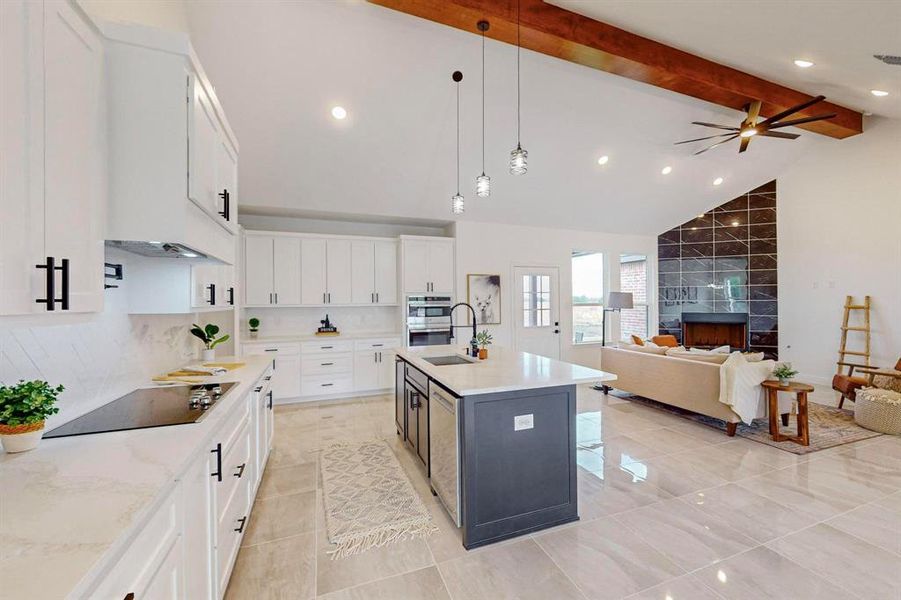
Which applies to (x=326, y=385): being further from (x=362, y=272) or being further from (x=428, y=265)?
(x=428, y=265)

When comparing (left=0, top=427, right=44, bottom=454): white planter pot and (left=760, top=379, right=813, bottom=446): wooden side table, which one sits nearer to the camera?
(left=0, top=427, right=44, bottom=454): white planter pot

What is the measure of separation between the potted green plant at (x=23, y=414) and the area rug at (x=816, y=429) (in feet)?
16.6

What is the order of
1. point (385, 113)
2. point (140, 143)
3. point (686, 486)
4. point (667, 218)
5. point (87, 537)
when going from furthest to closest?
point (667, 218)
point (385, 113)
point (686, 486)
point (140, 143)
point (87, 537)

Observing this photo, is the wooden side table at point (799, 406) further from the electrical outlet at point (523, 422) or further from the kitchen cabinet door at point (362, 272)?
the kitchen cabinet door at point (362, 272)

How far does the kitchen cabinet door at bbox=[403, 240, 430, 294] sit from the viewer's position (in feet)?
18.4

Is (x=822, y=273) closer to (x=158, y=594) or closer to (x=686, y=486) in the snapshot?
(x=686, y=486)

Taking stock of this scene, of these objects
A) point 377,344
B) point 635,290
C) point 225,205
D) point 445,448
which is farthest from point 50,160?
point 635,290

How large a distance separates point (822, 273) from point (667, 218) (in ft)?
7.95

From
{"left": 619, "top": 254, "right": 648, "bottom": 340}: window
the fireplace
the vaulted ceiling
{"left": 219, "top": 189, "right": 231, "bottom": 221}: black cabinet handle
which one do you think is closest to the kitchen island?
{"left": 219, "top": 189, "right": 231, "bottom": 221}: black cabinet handle

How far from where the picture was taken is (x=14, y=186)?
3.10 feet

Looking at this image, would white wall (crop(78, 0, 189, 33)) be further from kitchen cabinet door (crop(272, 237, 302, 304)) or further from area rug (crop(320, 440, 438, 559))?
area rug (crop(320, 440, 438, 559))

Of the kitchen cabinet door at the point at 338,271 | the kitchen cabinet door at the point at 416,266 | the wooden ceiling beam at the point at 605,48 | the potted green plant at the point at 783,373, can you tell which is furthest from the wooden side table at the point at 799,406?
the kitchen cabinet door at the point at 338,271

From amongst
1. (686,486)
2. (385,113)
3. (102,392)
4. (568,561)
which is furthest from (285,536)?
(385,113)

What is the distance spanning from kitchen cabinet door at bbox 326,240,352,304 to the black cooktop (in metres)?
3.23
